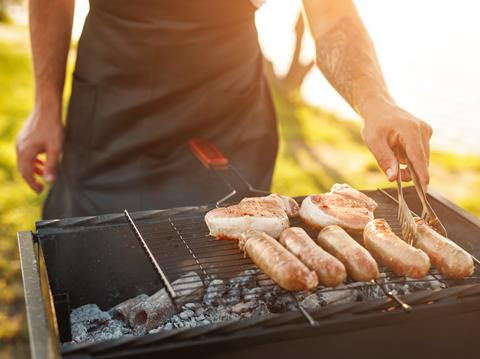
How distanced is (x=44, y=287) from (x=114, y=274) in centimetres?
38

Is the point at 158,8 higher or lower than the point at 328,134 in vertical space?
lower

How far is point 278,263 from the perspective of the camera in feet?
6.81

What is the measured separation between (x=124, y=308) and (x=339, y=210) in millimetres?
907

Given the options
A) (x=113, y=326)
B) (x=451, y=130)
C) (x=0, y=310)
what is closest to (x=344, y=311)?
(x=113, y=326)

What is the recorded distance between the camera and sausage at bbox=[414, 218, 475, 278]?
2.21 metres

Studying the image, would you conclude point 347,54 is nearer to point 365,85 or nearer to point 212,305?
point 365,85

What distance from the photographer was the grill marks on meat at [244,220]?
7.74 ft

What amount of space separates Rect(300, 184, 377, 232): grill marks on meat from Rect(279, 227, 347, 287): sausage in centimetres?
20

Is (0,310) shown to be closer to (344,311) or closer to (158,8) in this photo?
(158,8)

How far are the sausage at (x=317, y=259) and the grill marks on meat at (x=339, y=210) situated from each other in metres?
0.20


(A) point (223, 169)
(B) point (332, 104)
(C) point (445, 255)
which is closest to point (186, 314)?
(A) point (223, 169)

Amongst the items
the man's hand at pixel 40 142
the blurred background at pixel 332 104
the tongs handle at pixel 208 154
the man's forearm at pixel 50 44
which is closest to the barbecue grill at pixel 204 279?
the tongs handle at pixel 208 154

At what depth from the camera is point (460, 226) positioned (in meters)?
2.81

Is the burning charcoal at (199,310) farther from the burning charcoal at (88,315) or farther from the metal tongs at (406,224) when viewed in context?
the metal tongs at (406,224)
